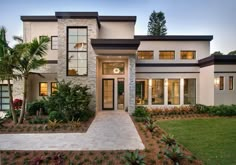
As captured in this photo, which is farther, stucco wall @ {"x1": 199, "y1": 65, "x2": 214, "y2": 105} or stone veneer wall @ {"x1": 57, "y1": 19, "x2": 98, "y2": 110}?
stucco wall @ {"x1": 199, "y1": 65, "x2": 214, "y2": 105}

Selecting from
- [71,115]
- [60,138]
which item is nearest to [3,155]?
[60,138]

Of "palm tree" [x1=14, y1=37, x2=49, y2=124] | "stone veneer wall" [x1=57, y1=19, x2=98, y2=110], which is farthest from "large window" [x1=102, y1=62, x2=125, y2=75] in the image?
"palm tree" [x1=14, y1=37, x2=49, y2=124]

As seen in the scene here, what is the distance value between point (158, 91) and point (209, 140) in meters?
9.52

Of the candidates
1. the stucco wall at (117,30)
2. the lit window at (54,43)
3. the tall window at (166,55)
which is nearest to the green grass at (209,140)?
the tall window at (166,55)

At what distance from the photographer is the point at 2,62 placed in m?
9.32

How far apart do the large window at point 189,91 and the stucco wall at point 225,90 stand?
2904 mm

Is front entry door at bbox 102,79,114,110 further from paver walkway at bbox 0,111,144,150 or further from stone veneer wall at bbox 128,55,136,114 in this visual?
paver walkway at bbox 0,111,144,150

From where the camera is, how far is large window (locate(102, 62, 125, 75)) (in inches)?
582

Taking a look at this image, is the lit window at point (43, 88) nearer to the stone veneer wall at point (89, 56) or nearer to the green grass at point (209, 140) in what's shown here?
the stone veneer wall at point (89, 56)

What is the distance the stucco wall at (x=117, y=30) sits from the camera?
49.5ft

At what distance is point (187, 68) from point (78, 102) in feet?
34.9

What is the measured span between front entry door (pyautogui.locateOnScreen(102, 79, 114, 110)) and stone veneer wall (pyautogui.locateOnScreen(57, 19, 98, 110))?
2.39 metres

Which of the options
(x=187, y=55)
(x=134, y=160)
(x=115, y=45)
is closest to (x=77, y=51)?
(x=115, y=45)

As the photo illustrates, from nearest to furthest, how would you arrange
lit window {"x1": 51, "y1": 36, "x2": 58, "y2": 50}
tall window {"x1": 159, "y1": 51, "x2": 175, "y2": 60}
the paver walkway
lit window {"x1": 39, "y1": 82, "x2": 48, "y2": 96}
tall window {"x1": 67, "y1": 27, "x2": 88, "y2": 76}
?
1. the paver walkway
2. tall window {"x1": 67, "y1": 27, "x2": 88, "y2": 76}
3. lit window {"x1": 51, "y1": 36, "x2": 58, "y2": 50}
4. lit window {"x1": 39, "y1": 82, "x2": 48, "y2": 96}
5. tall window {"x1": 159, "y1": 51, "x2": 175, "y2": 60}
